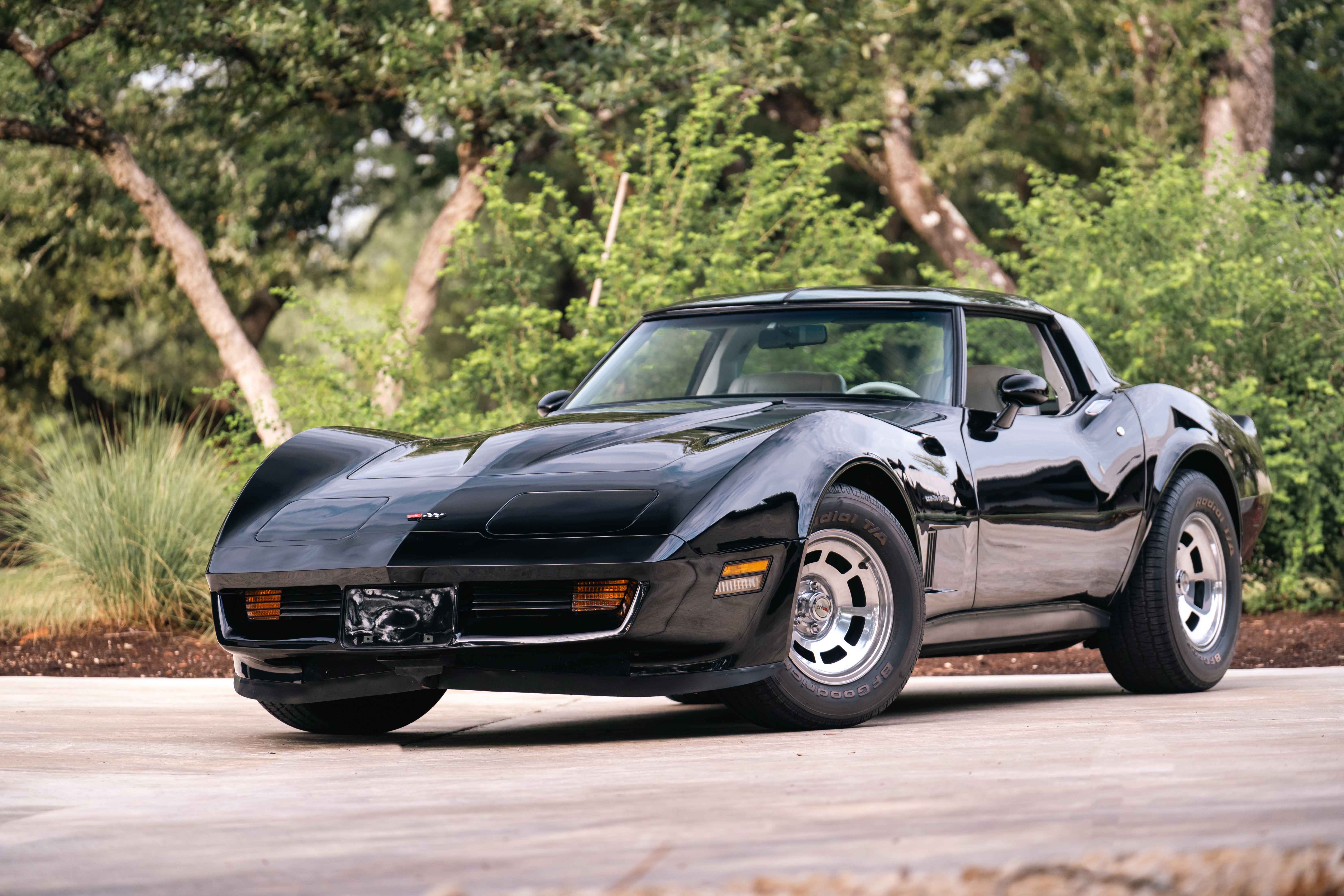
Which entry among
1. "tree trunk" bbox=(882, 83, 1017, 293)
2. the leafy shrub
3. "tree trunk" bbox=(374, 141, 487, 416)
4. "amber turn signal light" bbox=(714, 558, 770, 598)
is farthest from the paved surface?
"tree trunk" bbox=(882, 83, 1017, 293)

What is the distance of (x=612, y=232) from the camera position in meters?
11.9

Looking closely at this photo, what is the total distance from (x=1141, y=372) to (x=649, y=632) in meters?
7.43

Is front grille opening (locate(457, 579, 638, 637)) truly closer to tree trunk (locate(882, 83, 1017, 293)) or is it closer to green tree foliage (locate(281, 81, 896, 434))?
green tree foliage (locate(281, 81, 896, 434))

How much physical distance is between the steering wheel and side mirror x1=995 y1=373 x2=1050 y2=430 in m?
0.32

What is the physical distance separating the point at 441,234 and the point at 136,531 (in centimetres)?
629

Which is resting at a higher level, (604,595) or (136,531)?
(604,595)

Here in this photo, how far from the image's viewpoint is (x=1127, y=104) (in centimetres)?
1950

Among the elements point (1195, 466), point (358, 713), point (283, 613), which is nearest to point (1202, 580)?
point (1195, 466)

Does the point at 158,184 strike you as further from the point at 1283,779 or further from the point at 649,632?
the point at 1283,779

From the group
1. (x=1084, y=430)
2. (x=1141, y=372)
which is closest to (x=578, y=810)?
(x=1084, y=430)

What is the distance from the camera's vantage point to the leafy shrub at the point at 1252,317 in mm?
10812

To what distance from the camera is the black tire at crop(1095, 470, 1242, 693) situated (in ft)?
21.7

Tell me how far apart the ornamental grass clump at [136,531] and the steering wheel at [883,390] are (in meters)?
5.55

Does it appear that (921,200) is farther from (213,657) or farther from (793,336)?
(793,336)
